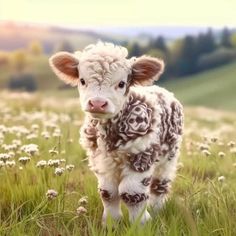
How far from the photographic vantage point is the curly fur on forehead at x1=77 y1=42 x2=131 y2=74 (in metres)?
5.03

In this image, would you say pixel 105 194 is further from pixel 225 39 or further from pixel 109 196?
pixel 225 39

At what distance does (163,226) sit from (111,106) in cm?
103

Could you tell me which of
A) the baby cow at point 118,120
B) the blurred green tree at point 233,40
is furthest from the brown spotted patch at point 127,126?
the blurred green tree at point 233,40

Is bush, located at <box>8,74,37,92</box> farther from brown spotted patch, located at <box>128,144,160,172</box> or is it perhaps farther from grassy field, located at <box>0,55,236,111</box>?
brown spotted patch, located at <box>128,144,160,172</box>

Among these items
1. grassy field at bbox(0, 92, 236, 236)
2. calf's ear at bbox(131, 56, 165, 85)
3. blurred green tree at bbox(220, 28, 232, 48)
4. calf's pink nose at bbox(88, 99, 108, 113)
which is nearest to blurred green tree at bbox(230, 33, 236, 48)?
blurred green tree at bbox(220, 28, 232, 48)

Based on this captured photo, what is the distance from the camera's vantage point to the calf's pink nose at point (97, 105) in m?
4.82

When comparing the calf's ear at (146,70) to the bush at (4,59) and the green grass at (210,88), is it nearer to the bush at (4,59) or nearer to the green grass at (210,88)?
the green grass at (210,88)

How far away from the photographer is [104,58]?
5.09 metres

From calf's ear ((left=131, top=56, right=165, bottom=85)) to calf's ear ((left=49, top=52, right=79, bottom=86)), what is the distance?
50 centimetres

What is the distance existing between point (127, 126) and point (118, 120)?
0.31 ft

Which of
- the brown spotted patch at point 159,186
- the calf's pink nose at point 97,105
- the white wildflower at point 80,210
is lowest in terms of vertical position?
the brown spotted patch at point 159,186

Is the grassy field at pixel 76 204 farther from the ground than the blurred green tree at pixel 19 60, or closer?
farther from the ground

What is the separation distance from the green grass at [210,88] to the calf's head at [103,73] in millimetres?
37996

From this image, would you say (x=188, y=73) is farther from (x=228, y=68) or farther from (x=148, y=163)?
(x=148, y=163)
